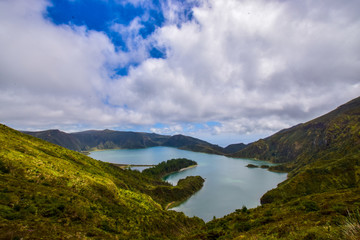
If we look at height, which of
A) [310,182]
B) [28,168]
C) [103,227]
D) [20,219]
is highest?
[28,168]

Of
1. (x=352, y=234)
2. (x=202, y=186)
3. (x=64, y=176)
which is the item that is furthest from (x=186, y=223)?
(x=202, y=186)

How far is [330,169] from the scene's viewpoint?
85.1 meters

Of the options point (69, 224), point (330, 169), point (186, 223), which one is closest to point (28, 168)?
point (69, 224)

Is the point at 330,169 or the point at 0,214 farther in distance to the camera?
the point at 330,169

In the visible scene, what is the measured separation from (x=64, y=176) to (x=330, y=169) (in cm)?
12157

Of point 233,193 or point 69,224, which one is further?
point 233,193

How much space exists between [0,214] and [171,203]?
91575mm

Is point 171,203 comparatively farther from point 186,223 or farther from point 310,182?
point 310,182

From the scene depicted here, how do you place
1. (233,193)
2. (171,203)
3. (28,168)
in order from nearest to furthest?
(28,168) → (171,203) → (233,193)

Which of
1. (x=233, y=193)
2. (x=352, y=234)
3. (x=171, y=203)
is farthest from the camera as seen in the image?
(x=233, y=193)

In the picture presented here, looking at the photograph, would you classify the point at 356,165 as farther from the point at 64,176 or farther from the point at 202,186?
the point at 64,176

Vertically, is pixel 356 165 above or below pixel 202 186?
above

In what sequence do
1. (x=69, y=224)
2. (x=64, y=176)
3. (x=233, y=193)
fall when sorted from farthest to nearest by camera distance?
(x=233, y=193) → (x=64, y=176) → (x=69, y=224)

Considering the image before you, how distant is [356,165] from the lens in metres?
82.9
